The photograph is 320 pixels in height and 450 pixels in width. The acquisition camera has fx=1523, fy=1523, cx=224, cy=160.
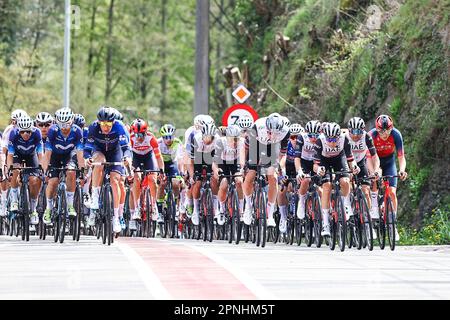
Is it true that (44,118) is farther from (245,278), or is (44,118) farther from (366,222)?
(245,278)

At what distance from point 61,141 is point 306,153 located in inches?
167

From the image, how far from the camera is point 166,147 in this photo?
30828mm

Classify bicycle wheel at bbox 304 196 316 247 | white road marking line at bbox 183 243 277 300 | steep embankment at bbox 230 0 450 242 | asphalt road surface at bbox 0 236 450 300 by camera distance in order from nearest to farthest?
1. white road marking line at bbox 183 243 277 300
2. asphalt road surface at bbox 0 236 450 300
3. bicycle wheel at bbox 304 196 316 247
4. steep embankment at bbox 230 0 450 242

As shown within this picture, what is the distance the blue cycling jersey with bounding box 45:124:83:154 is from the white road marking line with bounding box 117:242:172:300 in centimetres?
320

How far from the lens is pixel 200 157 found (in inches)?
1063

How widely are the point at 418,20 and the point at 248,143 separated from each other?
662 centimetres

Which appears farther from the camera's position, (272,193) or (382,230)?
(272,193)

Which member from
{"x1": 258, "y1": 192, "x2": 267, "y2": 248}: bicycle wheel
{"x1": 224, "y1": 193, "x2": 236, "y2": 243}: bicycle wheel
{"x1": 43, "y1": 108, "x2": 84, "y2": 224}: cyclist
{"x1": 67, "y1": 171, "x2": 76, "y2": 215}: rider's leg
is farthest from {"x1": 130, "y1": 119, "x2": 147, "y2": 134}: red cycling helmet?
{"x1": 67, "y1": 171, "x2": 76, "y2": 215}: rider's leg

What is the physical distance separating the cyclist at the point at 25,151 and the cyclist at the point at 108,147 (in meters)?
2.67

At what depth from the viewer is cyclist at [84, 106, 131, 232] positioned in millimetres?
22484

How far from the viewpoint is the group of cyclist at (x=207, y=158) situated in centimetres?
2275

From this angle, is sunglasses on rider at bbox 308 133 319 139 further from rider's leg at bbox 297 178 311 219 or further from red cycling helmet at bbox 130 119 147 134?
red cycling helmet at bbox 130 119 147 134

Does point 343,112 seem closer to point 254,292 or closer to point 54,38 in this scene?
point 254,292

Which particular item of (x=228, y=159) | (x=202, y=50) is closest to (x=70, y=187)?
(x=228, y=159)
